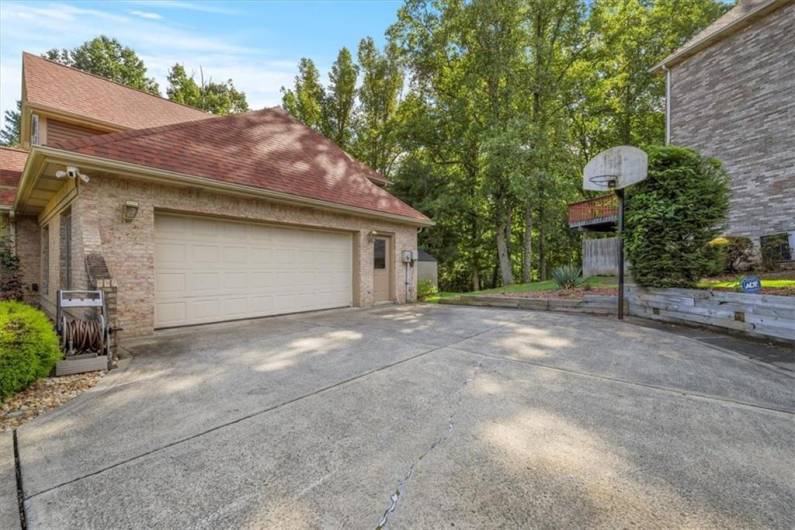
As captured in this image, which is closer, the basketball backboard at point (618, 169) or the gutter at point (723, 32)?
the basketball backboard at point (618, 169)

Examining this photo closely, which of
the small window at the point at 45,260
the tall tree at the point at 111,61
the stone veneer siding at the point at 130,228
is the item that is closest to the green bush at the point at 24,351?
the stone veneer siding at the point at 130,228

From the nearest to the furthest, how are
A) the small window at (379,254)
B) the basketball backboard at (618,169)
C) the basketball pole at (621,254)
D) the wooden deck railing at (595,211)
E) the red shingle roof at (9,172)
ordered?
the basketball backboard at (618,169)
the basketball pole at (621,254)
the red shingle roof at (9,172)
the small window at (379,254)
the wooden deck railing at (595,211)

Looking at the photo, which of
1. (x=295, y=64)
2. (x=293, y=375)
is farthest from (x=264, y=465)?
(x=295, y=64)

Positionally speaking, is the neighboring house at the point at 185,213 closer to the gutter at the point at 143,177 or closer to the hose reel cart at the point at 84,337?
the gutter at the point at 143,177

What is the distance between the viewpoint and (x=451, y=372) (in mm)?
3809

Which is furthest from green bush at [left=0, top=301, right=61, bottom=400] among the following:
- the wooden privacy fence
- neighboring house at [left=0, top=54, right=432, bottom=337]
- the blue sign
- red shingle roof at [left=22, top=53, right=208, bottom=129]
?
the wooden privacy fence

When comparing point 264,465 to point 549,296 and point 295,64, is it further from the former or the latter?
point 295,64

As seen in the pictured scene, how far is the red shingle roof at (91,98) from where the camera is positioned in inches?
356

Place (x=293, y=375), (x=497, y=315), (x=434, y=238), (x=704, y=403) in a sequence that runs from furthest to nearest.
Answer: (x=434, y=238), (x=497, y=315), (x=293, y=375), (x=704, y=403)

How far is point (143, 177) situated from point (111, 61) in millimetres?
29043

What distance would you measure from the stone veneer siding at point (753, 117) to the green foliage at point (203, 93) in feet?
78.9

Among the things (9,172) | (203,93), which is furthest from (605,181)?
(203,93)

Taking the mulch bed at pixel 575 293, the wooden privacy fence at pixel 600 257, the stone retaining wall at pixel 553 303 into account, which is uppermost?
the wooden privacy fence at pixel 600 257

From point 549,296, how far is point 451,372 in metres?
6.29
